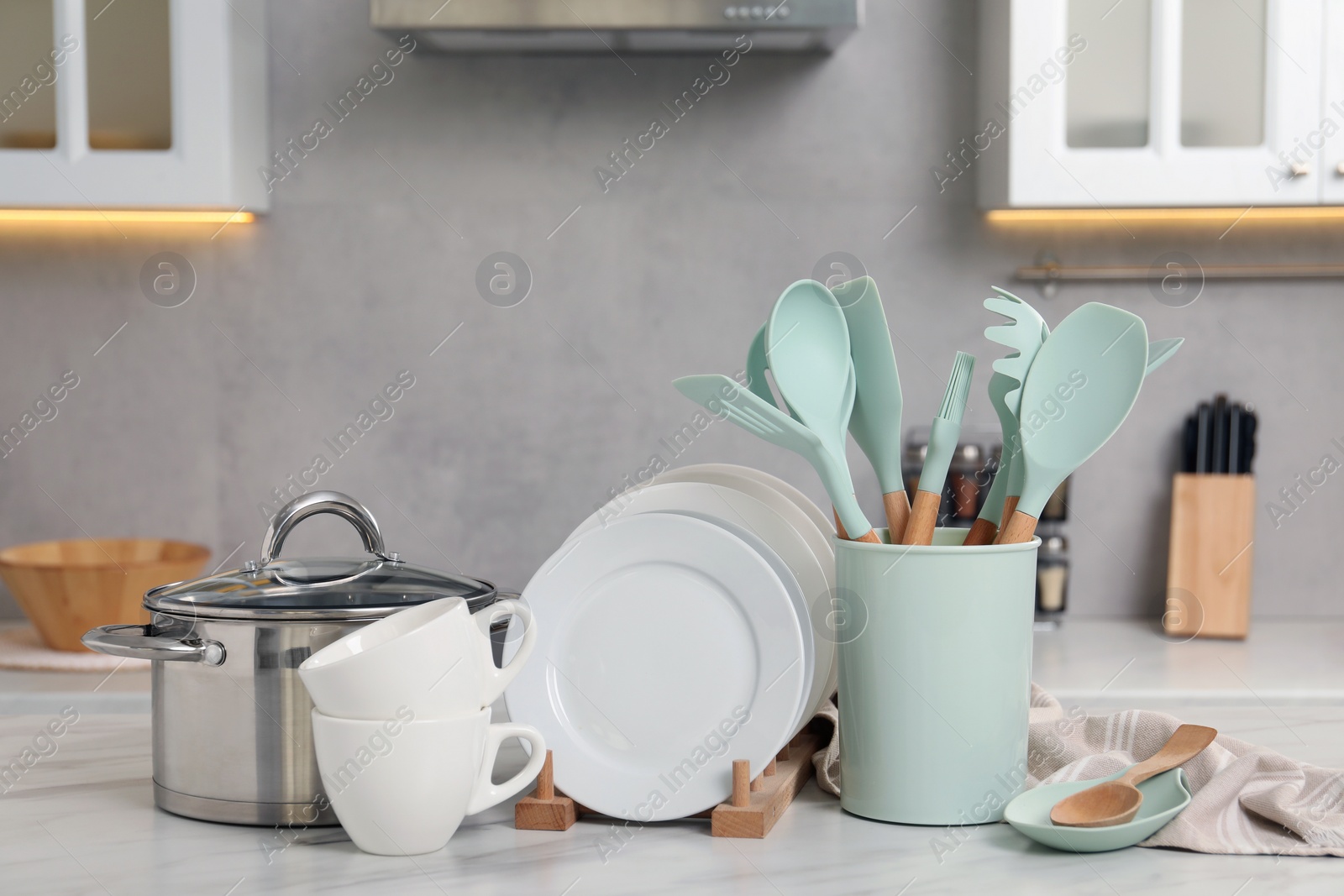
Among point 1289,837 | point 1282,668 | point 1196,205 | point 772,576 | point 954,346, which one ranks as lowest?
point 1282,668

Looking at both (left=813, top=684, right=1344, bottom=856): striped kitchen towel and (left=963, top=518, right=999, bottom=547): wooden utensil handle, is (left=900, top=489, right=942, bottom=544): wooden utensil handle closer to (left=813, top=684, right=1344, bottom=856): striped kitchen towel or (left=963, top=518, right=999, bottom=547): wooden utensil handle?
(left=963, top=518, right=999, bottom=547): wooden utensil handle

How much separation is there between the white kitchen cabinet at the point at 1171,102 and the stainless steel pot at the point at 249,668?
1.22 m

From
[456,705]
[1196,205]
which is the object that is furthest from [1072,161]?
[456,705]

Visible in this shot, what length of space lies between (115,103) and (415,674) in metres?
1.37

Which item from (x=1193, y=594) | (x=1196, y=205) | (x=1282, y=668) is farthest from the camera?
(x=1193, y=594)

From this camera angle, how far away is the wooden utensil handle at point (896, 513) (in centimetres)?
70

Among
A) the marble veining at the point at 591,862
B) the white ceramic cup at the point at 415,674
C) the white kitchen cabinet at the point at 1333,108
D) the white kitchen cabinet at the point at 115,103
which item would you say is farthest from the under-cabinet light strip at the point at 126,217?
the white kitchen cabinet at the point at 1333,108

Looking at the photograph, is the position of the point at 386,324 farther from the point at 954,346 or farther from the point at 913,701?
the point at 913,701

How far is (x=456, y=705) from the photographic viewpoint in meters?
0.62

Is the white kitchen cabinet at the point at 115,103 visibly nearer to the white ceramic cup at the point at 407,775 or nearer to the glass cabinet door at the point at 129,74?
the glass cabinet door at the point at 129,74

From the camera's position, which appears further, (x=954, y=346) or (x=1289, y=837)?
(x=954, y=346)

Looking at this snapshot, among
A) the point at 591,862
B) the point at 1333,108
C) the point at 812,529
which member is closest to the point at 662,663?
the point at 591,862

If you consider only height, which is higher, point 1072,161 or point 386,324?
point 1072,161

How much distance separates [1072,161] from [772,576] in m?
1.13
